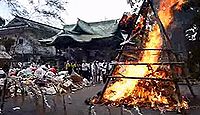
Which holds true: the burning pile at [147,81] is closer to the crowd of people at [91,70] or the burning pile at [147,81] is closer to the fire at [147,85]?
the fire at [147,85]

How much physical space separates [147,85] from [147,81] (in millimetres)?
72

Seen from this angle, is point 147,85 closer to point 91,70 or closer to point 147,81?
point 147,81

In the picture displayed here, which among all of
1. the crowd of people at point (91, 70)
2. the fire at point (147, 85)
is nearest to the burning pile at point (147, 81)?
the fire at point (147, 85)

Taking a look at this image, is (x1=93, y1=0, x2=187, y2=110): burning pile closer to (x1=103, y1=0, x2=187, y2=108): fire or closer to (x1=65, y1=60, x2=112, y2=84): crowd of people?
(x1=103, y1=0, x2=187, y2=108): fire

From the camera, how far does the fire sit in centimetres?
496

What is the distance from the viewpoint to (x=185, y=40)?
46.7ft

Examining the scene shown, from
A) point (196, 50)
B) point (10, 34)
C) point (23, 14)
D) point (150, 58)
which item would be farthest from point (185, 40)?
point (10, 34)

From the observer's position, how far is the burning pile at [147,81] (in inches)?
193

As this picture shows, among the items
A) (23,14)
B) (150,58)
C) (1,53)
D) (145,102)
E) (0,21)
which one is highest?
(0,21)

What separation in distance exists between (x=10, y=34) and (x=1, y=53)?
12.1 metres

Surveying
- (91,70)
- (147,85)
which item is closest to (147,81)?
(147,85)

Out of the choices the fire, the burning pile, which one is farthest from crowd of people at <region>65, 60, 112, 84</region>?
the fire

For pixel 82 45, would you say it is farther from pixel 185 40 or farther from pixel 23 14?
pixel 23 14

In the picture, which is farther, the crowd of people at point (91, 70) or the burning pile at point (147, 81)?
the crowd of people at point (91, 70)
